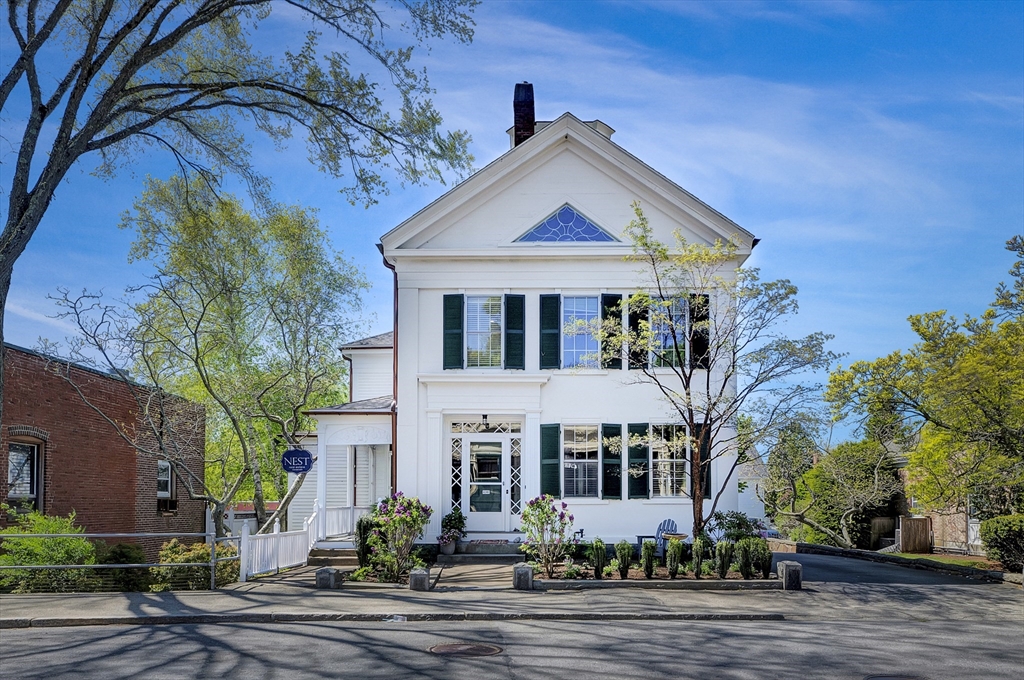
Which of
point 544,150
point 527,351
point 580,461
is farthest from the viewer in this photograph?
point 544,150

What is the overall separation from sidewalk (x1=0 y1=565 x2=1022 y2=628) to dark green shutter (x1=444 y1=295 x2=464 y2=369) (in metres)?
4.99

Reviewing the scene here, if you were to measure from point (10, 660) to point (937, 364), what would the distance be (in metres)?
18.3

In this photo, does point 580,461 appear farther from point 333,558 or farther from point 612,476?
point 333,558

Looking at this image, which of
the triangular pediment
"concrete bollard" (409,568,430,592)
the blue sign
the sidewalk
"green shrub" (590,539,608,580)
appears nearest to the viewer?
the sidewalk

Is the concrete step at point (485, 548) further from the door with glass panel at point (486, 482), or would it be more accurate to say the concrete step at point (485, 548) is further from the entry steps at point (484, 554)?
the door with glass panel at point (486, 482)

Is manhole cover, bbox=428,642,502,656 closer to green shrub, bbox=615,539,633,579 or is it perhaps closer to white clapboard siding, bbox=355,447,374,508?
green shrub, bbox=615,539,633,579

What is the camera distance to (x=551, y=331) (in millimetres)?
20125

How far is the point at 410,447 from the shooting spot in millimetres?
20000

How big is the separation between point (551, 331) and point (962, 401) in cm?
851

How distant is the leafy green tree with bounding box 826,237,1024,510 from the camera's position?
18719 millimetres

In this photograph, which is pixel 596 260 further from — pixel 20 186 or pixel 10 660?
pixel 10 660

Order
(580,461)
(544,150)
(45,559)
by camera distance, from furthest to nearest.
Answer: (544,150) < (580,461) < (45,559)

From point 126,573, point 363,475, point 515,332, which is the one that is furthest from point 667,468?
point 126,573

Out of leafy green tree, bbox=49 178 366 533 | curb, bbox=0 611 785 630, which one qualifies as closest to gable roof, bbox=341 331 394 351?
leafy green tree, bbox=49 178 366 533
